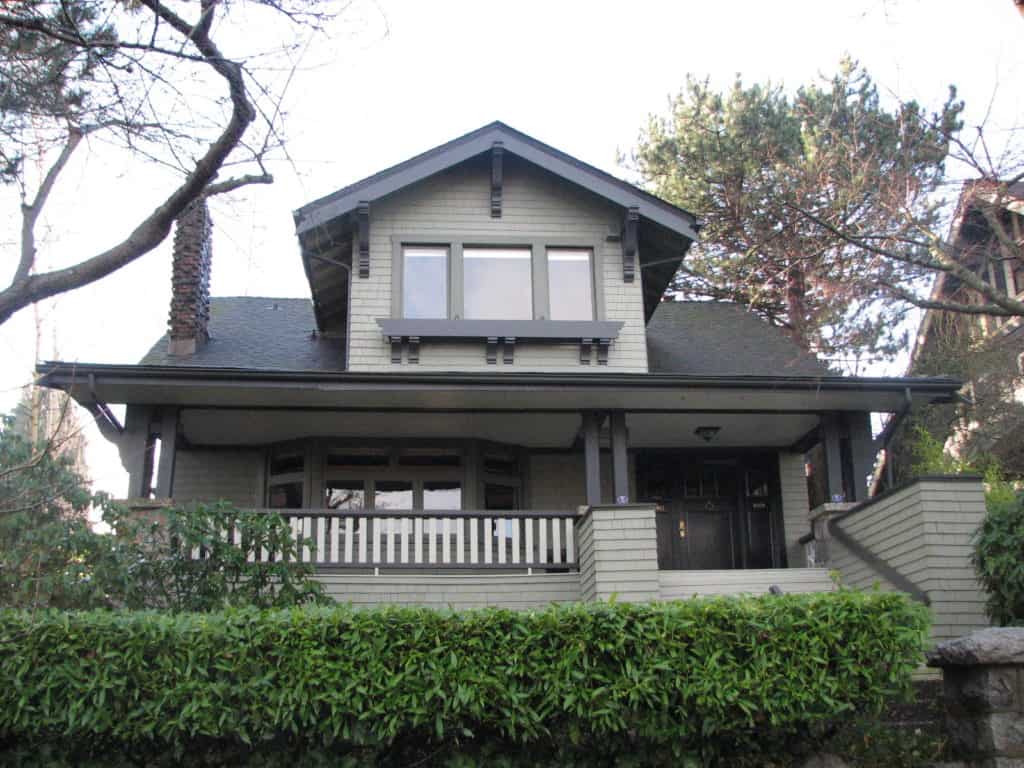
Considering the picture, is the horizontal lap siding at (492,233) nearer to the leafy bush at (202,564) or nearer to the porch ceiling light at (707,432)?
the porch ceiling light at (707,432)

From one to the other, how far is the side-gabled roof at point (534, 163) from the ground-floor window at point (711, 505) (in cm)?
312

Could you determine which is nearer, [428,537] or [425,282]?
[428,537]

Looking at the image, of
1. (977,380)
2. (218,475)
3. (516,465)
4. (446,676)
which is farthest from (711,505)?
(446,676)

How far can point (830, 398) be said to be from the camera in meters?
12.4

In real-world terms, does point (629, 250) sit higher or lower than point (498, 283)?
higher

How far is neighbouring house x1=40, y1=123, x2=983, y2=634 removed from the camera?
11758 mm

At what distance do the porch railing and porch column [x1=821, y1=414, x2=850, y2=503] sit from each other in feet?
10.1

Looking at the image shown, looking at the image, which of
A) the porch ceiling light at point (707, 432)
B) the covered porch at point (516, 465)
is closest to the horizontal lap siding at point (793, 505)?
the covered porch at point (516, 465)

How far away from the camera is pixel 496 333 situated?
12.9 m

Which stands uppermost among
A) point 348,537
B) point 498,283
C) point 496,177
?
point 496,177

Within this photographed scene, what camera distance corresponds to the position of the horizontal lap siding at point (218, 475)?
13578 millimetres

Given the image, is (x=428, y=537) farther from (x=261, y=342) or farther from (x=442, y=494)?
(x=261, y=342)

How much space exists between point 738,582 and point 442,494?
3720mm

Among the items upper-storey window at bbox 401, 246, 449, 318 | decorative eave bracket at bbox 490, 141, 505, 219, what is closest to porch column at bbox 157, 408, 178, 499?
upper-storey window at bbox 401, 246, 449, 318
